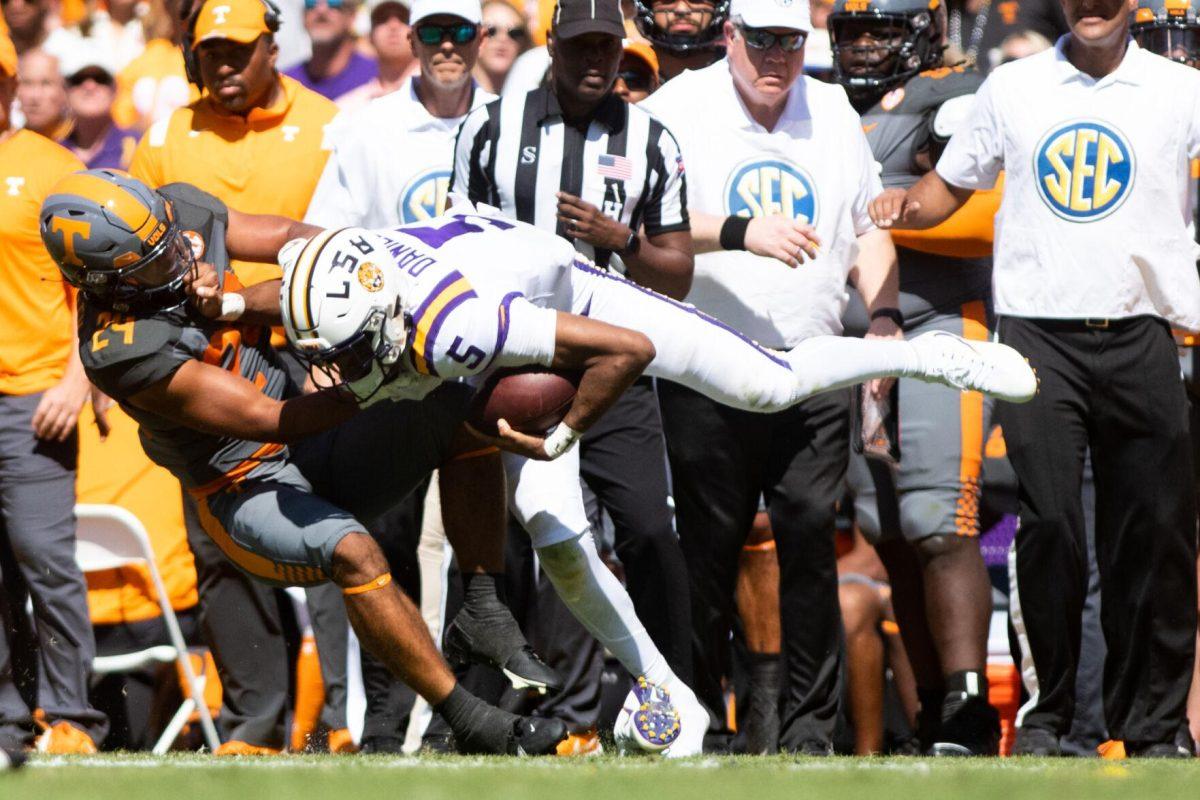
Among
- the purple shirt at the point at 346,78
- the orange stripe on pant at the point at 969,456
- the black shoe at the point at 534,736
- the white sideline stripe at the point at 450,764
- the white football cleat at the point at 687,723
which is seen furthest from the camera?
the purple shirt at the point at 346,78

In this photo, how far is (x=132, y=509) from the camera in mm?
7594

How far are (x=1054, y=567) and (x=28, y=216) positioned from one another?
3.61m

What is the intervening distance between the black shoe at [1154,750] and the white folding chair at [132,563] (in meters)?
3.03

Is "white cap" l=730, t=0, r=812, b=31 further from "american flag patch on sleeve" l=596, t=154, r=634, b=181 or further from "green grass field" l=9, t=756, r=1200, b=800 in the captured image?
"green grass field" l=9, t=756, r=1200, b=800

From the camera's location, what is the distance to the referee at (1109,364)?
6141 mm

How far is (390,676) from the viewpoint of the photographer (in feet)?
22.0

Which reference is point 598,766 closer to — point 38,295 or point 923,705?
point 923,705

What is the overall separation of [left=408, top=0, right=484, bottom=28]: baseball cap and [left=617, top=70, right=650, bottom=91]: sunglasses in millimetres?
594

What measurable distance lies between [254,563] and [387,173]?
1596 mm

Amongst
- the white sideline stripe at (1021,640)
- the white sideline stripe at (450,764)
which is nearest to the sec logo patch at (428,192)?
the white sideline stripe at (450,764)

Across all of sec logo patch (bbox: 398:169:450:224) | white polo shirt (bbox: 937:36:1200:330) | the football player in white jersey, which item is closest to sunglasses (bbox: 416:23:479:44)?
sec logo patch (bbox: 398:169:450:224)

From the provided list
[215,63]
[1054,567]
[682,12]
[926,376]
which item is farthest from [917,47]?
[215,63]

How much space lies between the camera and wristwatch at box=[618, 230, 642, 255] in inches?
245

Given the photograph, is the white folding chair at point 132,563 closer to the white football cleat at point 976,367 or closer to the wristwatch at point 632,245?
the wristwatch at point 632,245
